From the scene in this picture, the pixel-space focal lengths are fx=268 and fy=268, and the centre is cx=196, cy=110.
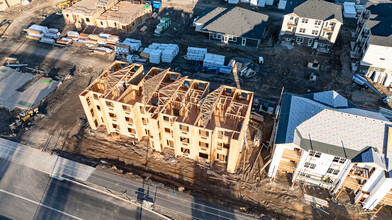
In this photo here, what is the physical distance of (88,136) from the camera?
4972 centimetres

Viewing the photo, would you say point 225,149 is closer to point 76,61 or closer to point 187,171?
point 187,171

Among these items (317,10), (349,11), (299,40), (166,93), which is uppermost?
(317,10)

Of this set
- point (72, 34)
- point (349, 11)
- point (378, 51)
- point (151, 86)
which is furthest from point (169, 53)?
point (349, 11)

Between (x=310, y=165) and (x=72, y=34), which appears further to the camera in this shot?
(x=72, y=34)

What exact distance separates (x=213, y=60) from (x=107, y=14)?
132ft

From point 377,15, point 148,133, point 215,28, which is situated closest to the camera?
point 148,133

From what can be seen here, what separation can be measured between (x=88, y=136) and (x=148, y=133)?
11.3m

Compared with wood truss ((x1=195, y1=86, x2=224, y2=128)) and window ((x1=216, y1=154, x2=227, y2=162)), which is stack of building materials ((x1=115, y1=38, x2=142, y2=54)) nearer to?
wood truss ((x1=195, y1=86, x2=224, y2=128))

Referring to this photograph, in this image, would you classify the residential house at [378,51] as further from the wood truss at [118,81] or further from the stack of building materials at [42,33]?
the stack of building materials at [42,33]

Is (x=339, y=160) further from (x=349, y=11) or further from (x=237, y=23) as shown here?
(x=349, y=11)

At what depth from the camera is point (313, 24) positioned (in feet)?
233

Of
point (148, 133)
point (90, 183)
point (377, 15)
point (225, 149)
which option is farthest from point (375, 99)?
point (90, 183)

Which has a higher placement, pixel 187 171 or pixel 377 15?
pixel 377 15

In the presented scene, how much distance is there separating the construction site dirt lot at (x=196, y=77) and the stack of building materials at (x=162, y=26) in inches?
57.1
